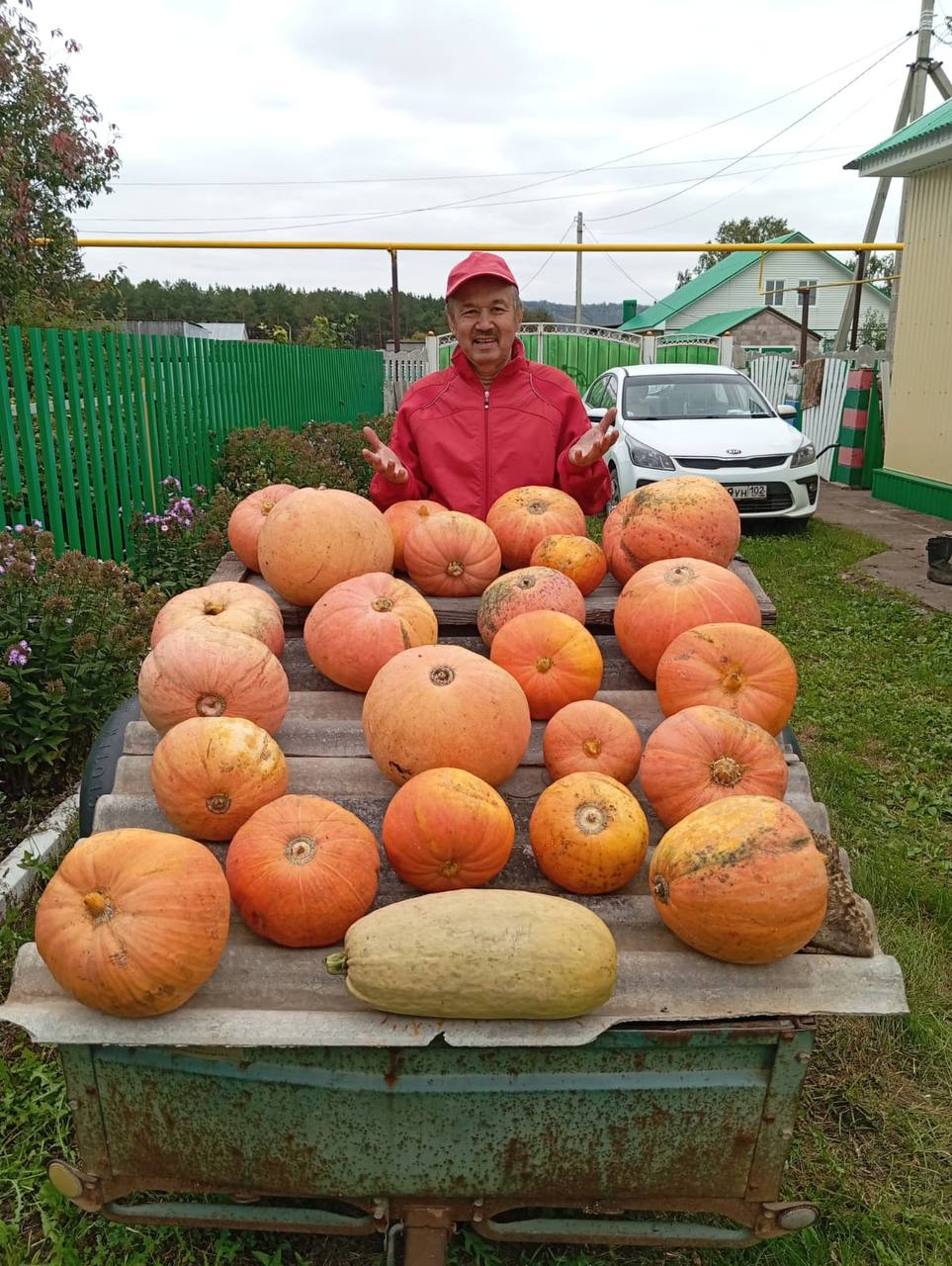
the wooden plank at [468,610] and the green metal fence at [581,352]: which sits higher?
the green metal fence at [581,352]

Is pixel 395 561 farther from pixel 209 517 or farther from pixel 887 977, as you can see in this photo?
pixel 209 517

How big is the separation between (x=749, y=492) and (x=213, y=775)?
8937mm

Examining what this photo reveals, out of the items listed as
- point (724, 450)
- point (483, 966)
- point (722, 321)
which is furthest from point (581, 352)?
point (722, 321)

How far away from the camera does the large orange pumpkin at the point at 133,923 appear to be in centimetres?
149

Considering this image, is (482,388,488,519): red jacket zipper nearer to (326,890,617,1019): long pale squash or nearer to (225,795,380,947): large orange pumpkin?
(225,795,380,947): large orange pumpkin

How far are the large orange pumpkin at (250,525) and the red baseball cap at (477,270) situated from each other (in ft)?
3.45

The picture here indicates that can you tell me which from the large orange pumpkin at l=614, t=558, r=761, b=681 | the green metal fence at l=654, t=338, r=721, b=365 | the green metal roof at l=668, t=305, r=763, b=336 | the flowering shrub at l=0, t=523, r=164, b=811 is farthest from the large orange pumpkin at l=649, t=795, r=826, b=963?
the green metal roof at l=668, t=305, r=763, b=336

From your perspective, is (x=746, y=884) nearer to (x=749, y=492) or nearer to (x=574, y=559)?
(x=574, y=559)

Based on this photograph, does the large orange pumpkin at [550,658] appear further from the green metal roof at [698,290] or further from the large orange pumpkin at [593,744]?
the green metal roof at [698,290]

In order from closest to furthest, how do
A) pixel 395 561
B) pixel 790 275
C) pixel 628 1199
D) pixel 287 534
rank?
pixel 628 1199 < pixel 287 534 < pixel 395 561 < pixel 790 275

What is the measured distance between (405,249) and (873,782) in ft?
49.3

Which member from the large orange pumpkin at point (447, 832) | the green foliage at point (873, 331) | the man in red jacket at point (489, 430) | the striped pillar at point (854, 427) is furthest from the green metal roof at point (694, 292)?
the large orange pumpkin at point (447, 832)

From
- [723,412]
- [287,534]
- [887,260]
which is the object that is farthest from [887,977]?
[887,260]

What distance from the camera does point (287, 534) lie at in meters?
2.55
